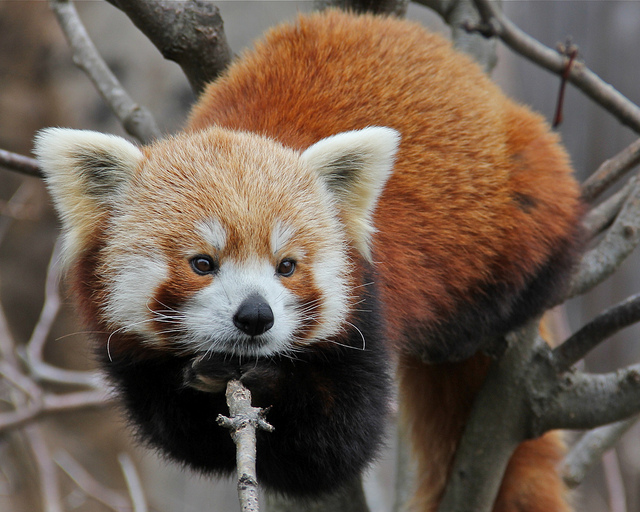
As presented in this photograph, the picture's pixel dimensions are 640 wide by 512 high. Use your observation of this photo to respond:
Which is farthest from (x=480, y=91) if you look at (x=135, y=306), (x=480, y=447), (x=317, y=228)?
(x=135, y=306)

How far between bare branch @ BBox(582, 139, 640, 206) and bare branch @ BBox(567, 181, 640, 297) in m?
0.10

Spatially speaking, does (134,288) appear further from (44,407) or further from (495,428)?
(495,428)

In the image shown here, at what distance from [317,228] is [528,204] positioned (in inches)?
44.1

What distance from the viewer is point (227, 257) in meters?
1.86

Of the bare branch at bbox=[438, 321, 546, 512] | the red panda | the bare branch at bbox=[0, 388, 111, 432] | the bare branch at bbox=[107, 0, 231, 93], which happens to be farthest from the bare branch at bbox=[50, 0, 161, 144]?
the bare branch at bbox=[438, 321, 546, 512]

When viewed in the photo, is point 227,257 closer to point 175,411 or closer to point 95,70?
point 175,411

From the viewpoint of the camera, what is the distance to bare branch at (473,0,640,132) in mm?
3176

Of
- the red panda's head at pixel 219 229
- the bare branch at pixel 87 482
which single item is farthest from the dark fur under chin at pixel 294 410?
the bare branch at pixel 87 482

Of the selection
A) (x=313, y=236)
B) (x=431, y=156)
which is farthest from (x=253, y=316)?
(x=431, y=156)

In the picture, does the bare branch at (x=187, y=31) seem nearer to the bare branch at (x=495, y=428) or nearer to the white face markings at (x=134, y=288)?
the white face markings at (x=134, y=288)

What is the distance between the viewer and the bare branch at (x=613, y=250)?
3055mm

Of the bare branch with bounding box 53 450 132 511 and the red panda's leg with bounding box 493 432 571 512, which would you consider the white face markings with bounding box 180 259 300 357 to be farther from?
the bare branch with bounding box 53 450 132 511

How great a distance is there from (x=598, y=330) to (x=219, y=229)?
1.44 meters

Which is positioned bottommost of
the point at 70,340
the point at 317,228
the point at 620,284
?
the point at 70,340
